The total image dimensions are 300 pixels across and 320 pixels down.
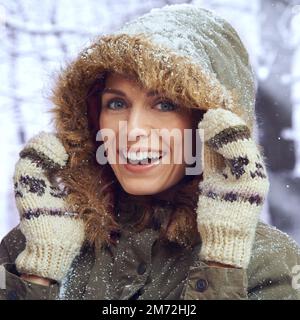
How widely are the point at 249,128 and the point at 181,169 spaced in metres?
0.14

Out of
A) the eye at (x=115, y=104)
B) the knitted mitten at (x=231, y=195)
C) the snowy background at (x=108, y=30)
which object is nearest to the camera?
the knitted mitten at (x=231, y=195)

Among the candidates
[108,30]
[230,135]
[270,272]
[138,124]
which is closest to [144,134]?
[138,124]

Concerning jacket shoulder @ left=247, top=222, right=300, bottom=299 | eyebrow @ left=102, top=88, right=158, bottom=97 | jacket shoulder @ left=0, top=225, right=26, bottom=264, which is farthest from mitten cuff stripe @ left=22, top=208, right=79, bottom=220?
jacket shoulder @ left=247, top=222, right=300, bottom=299

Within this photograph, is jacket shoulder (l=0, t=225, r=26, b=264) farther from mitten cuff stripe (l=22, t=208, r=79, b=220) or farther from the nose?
the nose

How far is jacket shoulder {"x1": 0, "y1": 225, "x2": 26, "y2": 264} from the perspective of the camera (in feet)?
3.62

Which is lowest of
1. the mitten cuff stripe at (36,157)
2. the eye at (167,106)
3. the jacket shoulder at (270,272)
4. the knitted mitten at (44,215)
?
the jacket shoulder at (270,272)

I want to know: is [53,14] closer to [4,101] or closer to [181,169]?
[4,101]

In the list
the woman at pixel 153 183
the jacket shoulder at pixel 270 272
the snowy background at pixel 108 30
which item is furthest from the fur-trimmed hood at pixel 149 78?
the snowy background at pixel 108 30

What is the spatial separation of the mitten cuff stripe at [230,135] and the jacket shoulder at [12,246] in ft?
1.40

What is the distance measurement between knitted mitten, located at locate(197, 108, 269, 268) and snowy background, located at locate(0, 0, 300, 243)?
44 centimetres

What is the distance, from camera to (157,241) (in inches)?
39.7

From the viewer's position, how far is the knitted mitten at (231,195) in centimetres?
91

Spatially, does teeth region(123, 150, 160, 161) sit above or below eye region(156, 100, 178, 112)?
below

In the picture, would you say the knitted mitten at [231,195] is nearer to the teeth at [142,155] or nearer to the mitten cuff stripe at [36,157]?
the teeth at [142,155]
